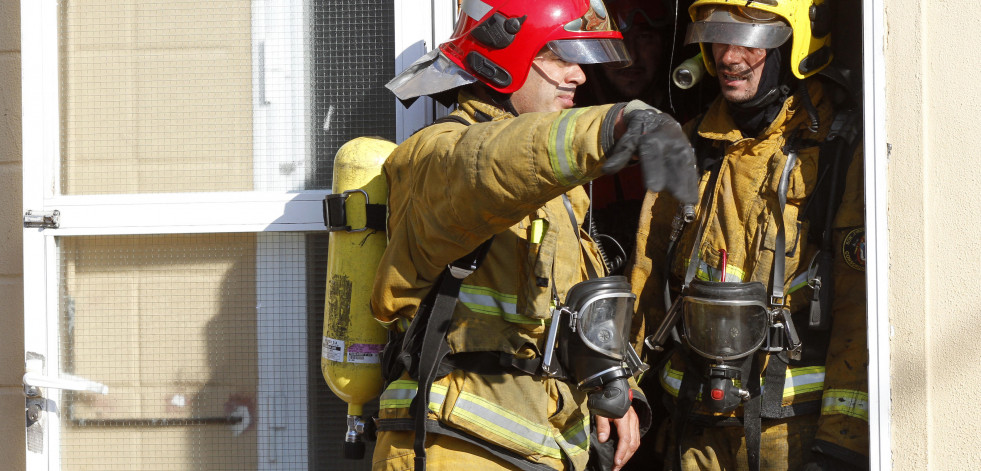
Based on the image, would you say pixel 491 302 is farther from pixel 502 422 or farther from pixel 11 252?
pixel 11 252

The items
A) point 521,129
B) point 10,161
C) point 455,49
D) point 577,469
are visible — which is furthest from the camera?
point 10,161

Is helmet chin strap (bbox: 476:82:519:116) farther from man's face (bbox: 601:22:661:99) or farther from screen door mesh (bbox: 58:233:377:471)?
man's face (bbox: 601:22:661:99)

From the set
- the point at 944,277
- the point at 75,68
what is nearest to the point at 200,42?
the point at 75,68

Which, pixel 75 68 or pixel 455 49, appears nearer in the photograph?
pixel 455 49

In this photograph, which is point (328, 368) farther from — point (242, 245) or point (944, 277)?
point (944, 277)

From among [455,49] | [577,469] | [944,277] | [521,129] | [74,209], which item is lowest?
[577,469]

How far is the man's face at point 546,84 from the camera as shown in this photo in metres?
2.52

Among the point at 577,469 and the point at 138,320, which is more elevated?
the point at 138,320

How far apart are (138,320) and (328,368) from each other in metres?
0.81

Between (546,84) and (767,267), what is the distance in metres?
0.86

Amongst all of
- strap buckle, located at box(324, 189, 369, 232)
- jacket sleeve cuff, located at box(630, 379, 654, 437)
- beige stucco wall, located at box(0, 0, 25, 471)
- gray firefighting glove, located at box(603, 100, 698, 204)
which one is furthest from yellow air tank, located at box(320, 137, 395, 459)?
beige stucco wall, located at box(0, 0, 25, 471)

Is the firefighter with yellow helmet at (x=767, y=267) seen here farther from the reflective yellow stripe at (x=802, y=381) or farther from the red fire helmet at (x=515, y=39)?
the red fire helmet at (x=515, y=39)

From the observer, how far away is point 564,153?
170 centimetres

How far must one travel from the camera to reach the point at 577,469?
7.69ft
